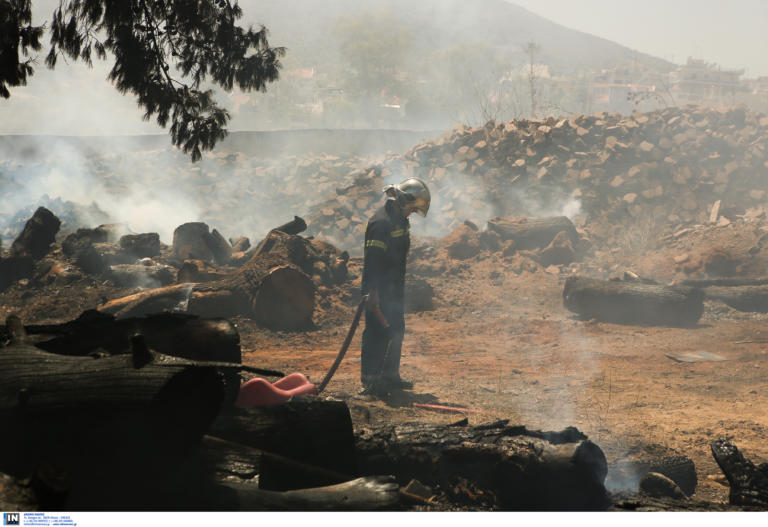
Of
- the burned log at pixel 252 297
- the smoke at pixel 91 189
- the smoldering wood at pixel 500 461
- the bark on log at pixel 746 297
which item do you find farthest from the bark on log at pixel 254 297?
the smoke at pixel 91 189

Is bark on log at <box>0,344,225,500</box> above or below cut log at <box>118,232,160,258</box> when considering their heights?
below

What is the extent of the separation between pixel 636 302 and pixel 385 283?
5.71 m

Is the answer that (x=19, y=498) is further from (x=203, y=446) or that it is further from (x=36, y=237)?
(x=36, y=237)

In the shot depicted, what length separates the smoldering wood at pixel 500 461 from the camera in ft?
11.5

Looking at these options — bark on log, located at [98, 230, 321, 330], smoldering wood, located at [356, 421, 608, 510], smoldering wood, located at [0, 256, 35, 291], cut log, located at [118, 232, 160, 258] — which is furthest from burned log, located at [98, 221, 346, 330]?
smoldering wood, located at [356, 421, 608, 510]

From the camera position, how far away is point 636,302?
403 inches

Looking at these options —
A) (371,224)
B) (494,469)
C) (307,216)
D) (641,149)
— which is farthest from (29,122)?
(494,469)

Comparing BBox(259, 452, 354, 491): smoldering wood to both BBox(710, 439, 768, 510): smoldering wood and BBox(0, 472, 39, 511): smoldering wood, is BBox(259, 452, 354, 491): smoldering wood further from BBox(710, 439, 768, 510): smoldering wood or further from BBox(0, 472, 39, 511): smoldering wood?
BBox(710, 439, 768, 510): smoldering wood

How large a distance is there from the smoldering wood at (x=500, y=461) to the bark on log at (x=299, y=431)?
0.79 feet

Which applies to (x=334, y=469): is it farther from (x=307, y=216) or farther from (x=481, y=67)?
(x=481, y=67)

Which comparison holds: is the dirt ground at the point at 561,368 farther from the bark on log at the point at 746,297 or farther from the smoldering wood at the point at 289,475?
the smoldering wood at the point at 289,475

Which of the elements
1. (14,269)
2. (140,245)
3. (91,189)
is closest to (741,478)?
(140,245)

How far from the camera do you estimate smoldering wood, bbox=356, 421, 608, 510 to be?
3514 millimetres

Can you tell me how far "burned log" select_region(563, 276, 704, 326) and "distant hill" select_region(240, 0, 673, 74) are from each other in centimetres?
8760
